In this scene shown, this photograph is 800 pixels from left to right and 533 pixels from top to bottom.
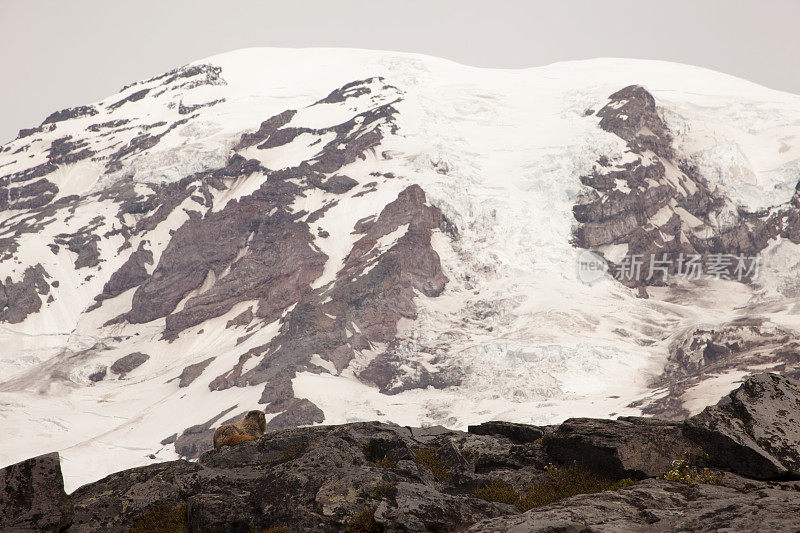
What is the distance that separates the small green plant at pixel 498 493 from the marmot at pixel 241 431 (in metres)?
8.32

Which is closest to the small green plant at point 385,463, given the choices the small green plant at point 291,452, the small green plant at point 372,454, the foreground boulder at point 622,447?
the small green plant at point 372,454

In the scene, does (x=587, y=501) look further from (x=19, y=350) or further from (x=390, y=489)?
(x=19, y=350)

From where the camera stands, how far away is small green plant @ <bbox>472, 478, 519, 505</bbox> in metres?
17.2

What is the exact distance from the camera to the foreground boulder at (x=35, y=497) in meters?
15.8

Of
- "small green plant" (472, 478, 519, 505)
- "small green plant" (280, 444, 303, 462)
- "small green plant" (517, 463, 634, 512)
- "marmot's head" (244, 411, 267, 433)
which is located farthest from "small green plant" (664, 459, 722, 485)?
"marmot's head" (244, 411, 267, 433)

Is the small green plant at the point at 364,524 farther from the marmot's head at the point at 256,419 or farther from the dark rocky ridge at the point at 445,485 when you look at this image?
the marmot's head at the point at 256,419

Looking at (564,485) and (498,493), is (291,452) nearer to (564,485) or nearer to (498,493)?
(498,493)

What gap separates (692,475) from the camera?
16.2m

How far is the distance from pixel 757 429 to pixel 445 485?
7767mm

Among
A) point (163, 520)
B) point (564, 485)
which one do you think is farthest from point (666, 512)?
point (163, 520)

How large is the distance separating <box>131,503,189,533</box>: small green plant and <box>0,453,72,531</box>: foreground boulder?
1636mm

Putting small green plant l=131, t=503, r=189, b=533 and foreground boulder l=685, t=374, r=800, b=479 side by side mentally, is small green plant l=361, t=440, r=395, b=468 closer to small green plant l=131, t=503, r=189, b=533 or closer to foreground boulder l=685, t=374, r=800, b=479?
small green plant l=131, t=503, r=189, b=533

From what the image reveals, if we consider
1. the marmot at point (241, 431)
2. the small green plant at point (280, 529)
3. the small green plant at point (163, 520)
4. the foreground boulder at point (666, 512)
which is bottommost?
the marmot at point (241, 431)

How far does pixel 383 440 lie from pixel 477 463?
2843 millimetres
